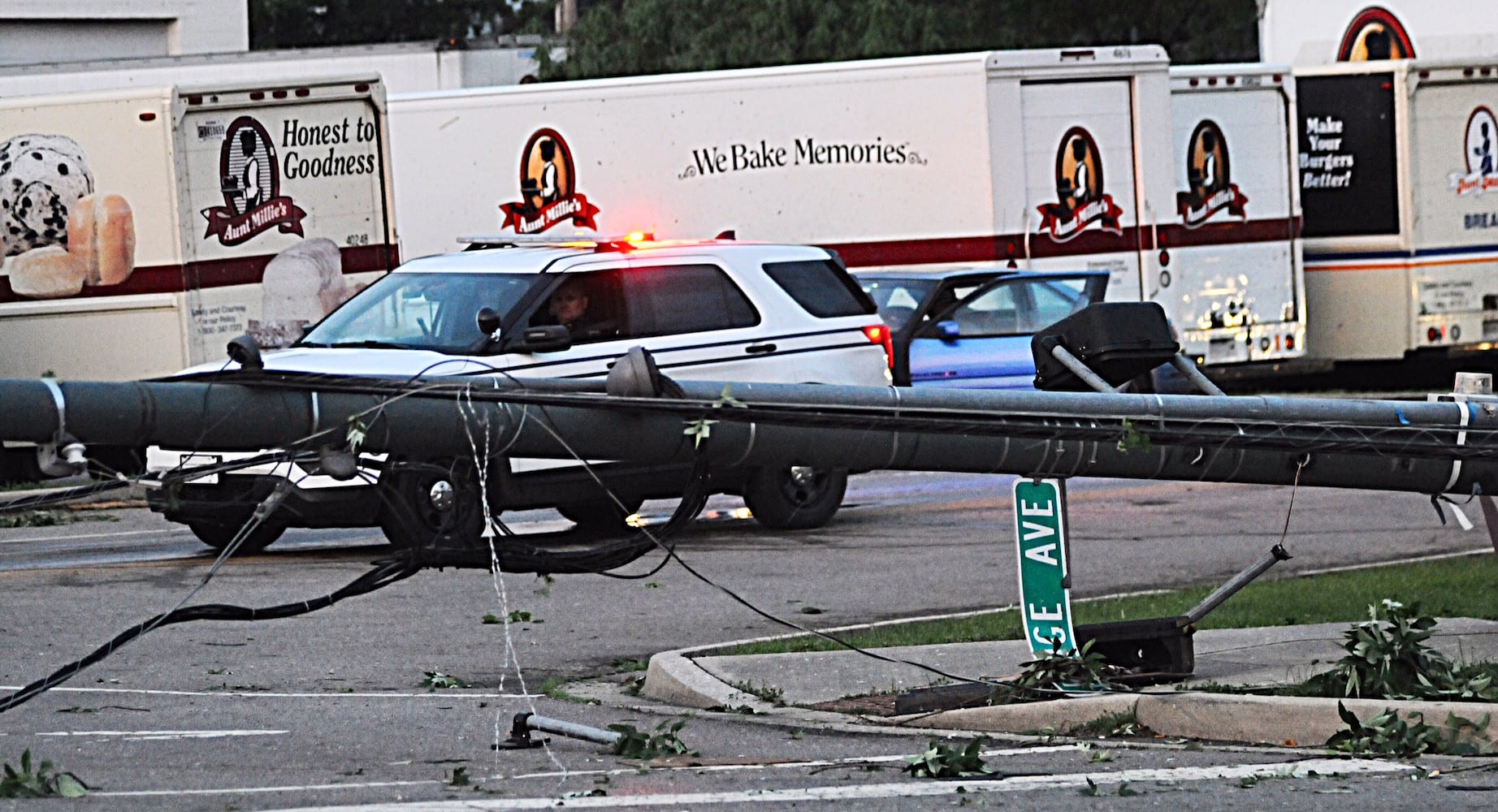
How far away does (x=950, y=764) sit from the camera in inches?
287

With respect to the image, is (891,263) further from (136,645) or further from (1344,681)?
(1344,681)

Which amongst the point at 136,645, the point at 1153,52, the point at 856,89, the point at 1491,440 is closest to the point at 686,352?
the point at 136,645

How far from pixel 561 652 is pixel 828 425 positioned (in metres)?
3.42

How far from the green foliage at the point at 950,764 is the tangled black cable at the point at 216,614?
1.83 metres

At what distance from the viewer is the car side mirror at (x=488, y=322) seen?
13.2 metres

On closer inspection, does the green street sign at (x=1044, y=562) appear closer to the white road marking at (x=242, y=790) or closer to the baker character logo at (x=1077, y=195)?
the white road marking at (x=242, y=790)

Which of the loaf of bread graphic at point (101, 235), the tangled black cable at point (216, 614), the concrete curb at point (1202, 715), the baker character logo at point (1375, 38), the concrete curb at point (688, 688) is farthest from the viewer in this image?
the baker character logo at point (1375, 38)

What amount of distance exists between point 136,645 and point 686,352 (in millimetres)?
4723

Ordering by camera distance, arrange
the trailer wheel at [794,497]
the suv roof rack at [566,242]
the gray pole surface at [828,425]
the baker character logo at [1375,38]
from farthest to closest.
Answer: the baker character logo at [1375,38], the trailer wheel at [794,497], the suv roof rack at [566,242], the gray pole surface at [828,425]

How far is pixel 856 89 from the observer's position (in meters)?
21.4

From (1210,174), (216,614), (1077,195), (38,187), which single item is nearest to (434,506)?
(216,614)

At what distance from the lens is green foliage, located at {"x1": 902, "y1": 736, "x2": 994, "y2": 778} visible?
Result: 7.25 meters

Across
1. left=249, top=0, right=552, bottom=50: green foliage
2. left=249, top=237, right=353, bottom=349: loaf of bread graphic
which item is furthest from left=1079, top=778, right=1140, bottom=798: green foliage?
left=249, top=0, right=552, bottom=50: green foliage

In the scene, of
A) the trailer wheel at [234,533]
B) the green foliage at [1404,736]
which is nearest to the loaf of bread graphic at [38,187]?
the trailer wheel at [234,533]
